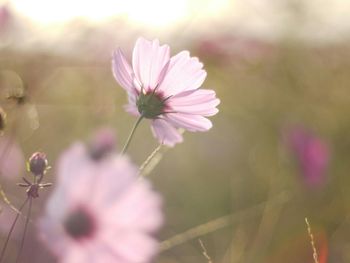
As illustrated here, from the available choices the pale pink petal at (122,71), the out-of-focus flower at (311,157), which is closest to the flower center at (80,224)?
the pale pink petal at (122,71)

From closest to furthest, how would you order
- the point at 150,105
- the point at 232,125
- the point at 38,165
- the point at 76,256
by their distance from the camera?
the point at 76,256 < the point at 38,165 < the point at 150,105 < the point at 232,125

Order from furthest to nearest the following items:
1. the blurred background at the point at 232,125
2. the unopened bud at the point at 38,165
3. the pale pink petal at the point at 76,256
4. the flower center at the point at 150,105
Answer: the blurred background at the point at 232,125 < the flower center at the point at 150,105 < the unopened bud at the point at 38,165 < the pale pink petal at the point at 76,256

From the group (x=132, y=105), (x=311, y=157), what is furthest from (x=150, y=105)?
(x=311, y=157)

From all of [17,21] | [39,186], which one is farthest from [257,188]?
[39,186]

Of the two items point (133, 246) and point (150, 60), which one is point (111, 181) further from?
point (150, 60)

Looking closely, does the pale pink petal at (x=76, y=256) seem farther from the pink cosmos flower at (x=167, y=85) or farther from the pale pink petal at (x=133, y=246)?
the pink cosmos flower at (x=167, y=85)

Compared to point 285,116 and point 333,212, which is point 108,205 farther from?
point 285,116

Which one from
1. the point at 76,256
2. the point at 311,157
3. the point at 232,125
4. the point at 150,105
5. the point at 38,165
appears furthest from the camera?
the point at 232,125
